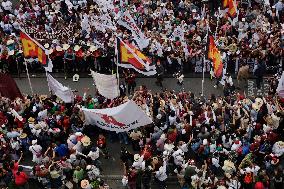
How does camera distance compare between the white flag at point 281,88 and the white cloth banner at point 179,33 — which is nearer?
the white flag at point 281,88

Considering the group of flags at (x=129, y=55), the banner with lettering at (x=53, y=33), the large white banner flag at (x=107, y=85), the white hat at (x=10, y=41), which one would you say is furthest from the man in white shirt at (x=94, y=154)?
the white hat at (x=10, y=41)

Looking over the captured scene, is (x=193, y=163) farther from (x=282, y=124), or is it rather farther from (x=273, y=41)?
(x=273, y=41)

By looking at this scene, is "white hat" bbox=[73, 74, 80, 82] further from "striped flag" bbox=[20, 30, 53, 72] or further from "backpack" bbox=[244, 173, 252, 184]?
"backpack" bbox=[244, 173, 252, 184]

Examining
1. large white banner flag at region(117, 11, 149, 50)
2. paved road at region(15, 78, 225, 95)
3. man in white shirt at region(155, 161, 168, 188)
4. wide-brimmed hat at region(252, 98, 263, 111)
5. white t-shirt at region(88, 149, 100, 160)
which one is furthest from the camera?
paved road at region(15, 78, 225, 95)

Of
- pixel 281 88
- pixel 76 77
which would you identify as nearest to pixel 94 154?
pixel 76 77

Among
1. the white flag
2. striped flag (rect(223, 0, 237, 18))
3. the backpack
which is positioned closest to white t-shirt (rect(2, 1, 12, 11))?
striped flag (rect(223, 0, 237, 18))

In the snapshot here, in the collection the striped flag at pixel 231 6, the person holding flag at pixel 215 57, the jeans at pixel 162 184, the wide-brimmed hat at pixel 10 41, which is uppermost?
the striped flag at pixel 231 6

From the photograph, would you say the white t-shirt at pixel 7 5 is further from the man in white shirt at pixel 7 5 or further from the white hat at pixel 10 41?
the white hat at pixel 10 41

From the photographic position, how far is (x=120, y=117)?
20.9 m

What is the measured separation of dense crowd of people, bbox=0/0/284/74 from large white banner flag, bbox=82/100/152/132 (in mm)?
5373

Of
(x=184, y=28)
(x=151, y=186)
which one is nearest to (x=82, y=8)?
(x=184, y=28)

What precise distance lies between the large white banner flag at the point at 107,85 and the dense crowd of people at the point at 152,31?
389 cm

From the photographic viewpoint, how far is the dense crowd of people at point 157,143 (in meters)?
20.2

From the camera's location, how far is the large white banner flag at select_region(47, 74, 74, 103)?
74.8 feet
